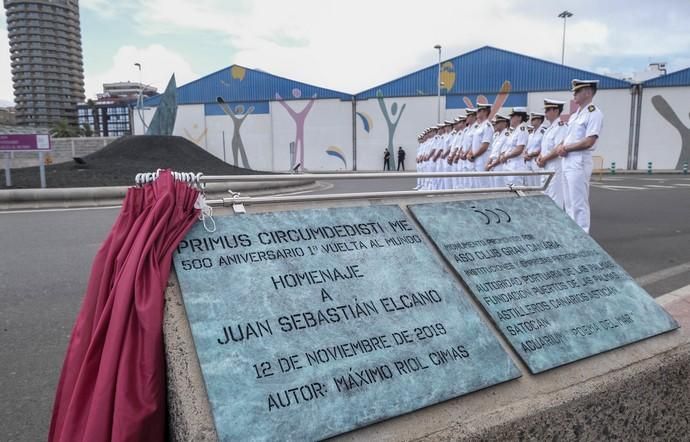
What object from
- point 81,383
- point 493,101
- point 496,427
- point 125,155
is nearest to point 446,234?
point 496,427

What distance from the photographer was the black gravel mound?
14039 millimetres

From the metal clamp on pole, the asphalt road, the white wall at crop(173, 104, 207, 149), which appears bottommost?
the asphalt road

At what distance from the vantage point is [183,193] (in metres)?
1.80

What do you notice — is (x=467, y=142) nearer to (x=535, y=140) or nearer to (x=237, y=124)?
(x=535, y=140)

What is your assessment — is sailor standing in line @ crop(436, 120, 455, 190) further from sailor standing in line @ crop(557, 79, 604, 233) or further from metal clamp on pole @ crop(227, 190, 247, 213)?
metal clamp on pole @ crop(227, 190, 247, 213)

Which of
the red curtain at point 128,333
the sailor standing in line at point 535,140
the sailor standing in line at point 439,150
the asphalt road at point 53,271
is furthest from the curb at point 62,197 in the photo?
the red curtain at point 128,333

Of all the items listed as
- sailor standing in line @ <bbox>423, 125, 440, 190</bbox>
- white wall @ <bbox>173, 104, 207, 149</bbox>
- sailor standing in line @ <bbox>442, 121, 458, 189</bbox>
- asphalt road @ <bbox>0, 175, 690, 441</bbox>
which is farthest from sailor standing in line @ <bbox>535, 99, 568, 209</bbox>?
white wall @ <bbox>173, 104, 207, 149</bbox>

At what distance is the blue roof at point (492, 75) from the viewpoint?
2883 centimetres

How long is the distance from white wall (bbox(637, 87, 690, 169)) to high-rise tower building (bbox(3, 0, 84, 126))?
98.2 metres

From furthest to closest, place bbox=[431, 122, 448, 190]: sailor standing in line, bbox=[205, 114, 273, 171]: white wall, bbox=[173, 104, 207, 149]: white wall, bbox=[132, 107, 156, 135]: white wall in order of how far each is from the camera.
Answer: bbox=[132, 107, 156, 135]: white wall
bbox=[173, 104, 207, 149]: white wall
bbox=[205, 114, 273, 171]: white wall
bbox=[431, 122, 448, 190]: sailor standing in line

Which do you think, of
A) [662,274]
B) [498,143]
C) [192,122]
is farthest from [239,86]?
[662,274]

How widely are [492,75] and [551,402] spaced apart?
30213 millimetres

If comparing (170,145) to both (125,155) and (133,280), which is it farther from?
(133,280)

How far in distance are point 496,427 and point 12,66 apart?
11685 cm
